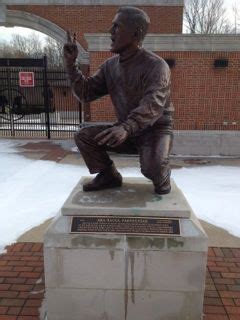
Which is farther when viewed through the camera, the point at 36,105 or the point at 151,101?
the point at 36,105

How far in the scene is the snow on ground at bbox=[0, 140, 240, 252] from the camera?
560cm

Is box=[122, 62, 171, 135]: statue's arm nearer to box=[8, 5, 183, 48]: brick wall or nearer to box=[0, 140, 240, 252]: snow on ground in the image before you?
box=[0, 140, 240, 252]: snow on ground

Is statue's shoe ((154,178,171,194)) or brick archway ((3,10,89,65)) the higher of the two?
brick archway ((3,10,89,65))

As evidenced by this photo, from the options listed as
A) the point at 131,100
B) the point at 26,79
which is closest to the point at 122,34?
the point at 131,100

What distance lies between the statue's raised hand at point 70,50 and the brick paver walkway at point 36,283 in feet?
7.10

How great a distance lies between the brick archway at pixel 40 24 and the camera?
1518cm

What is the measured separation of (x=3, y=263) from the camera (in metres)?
4.35

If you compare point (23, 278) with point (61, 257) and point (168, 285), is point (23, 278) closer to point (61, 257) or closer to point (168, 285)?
point (61, 257)

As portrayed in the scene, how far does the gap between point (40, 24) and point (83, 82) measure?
42.6 feet

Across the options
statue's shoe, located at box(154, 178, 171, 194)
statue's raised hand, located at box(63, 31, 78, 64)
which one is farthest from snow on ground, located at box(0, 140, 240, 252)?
statue's raised hand, located at box(63, 31, 78, 64)

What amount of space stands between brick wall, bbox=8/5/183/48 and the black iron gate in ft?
6.46

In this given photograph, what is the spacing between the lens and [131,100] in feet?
11.1

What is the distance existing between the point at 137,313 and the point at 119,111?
66.3 inches

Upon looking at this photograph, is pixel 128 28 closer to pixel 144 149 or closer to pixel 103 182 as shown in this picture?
pixel 144 149
